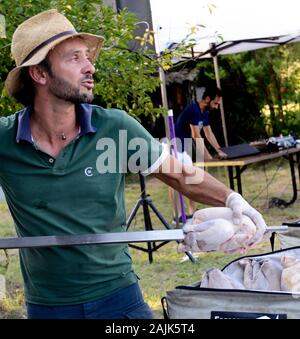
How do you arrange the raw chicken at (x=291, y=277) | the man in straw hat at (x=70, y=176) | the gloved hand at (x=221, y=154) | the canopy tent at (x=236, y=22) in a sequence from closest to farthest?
the raw chicken at (x=291, y=277), the man in straw hat at (x=70, y=176), the canopy tent at (x=236, y=22), the gloved hand at (x=221, y=154)

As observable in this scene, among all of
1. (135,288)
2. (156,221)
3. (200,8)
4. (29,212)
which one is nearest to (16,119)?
(29,212)

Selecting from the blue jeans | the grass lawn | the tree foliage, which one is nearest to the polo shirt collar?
the blue jeans

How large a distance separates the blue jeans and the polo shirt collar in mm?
588

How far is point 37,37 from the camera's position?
2346 millimetres

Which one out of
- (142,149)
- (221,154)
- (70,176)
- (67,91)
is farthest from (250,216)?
(221,154)

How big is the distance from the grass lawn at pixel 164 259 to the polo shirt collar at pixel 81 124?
7.89 ft

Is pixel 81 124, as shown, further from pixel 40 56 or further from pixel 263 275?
pixel 263 275

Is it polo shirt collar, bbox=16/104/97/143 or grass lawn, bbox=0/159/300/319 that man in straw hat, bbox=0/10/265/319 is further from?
grass lawn, bbox=0/159/300/319

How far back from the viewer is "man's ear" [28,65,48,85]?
238 centimetres

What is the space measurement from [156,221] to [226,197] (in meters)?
6.74

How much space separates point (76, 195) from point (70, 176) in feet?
0.23

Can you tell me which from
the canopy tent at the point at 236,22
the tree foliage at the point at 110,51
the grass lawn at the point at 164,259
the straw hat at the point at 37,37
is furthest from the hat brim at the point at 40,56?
the canopy tent at the point at 236,22

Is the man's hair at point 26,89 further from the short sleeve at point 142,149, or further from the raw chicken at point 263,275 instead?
the raw chicken at point 263,275

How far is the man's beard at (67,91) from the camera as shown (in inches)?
90.3
